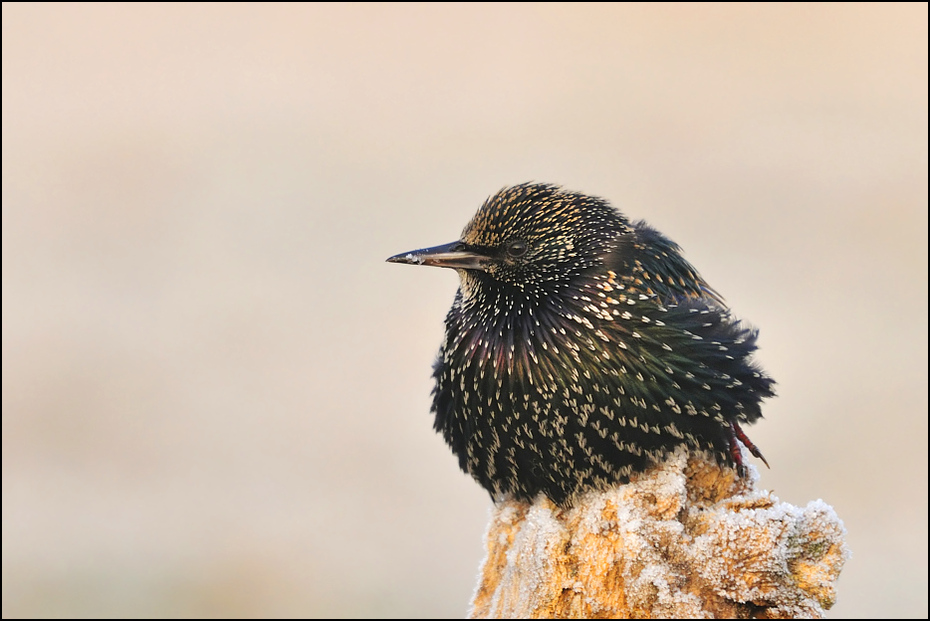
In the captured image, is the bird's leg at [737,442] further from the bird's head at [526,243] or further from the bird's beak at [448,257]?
the bird's beak at [448,257]

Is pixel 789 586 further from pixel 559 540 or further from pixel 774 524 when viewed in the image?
pixel 559 540

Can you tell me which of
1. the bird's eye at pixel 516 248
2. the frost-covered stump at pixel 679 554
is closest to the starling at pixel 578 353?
the bird's eye at pixel 516 248

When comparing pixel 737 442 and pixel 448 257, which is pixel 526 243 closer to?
pixel 448 257

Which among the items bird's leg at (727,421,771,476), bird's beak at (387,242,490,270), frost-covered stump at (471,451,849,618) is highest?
bird's beak at (387,242,490,270)

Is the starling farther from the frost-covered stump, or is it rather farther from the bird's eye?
the frost-covered stump

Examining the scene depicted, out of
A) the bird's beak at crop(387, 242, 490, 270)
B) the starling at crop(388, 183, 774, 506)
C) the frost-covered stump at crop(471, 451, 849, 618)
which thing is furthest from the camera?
the bird's beak at crop(387, 242, 490, 270)

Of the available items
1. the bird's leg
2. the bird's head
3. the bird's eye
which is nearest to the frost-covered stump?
the bird's leg

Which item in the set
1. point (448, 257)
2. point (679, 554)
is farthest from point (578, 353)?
point (679, 554)
